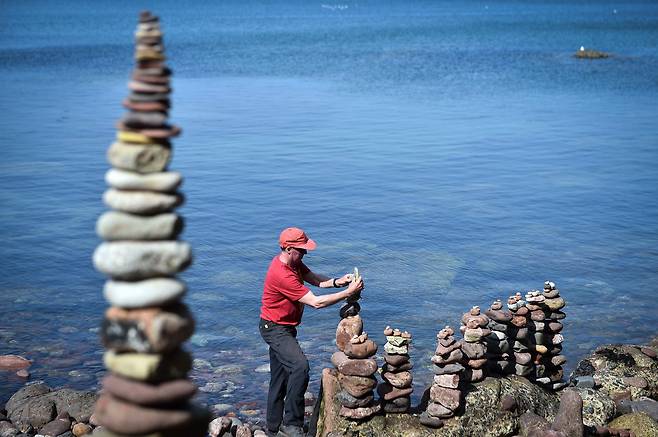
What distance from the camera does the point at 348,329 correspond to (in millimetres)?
12625

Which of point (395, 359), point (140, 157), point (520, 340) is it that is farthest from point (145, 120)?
point (520, 340)

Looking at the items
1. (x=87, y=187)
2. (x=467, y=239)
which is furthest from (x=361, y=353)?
(x=87, y=187)

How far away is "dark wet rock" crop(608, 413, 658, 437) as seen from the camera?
45.5 feet

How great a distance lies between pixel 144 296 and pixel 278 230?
73.8 feet

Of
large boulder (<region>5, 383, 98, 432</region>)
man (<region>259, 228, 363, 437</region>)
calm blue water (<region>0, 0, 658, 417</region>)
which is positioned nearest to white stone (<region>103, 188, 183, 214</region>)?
man (<region>259, 228, 363, 437</region>)

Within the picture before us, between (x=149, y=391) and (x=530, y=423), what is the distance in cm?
815

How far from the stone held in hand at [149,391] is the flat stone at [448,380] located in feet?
22.2

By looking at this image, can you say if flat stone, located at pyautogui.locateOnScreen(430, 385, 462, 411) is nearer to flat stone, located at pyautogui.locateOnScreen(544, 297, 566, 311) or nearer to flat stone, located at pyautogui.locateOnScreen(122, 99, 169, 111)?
flat stone, located at pyautogui.locateOnScreen(544, 297, 566, 311)

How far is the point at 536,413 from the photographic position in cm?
1364

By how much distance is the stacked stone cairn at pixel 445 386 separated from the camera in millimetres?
12602

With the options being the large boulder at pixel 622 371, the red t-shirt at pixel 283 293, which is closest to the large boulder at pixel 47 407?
the red t-shirt at pixel 283 293

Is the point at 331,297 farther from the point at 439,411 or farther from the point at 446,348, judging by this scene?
the point at 439,411

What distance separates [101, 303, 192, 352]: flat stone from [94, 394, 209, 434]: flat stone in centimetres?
39

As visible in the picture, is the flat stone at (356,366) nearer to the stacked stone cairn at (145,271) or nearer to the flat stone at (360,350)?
the flat stone at (360,350)
